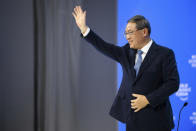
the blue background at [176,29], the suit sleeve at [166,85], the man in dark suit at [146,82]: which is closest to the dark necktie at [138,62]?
the man in dark suit at [146,82]

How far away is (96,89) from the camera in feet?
9.61

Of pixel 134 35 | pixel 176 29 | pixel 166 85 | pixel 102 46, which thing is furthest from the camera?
pixel 176 29

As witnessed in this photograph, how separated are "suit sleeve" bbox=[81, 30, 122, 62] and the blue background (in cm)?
75

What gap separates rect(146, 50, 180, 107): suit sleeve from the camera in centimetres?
183

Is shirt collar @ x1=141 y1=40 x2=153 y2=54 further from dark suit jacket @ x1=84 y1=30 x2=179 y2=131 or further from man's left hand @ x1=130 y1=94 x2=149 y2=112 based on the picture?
man's left hand @ x1=130 y1=94 x2=149 y2=112

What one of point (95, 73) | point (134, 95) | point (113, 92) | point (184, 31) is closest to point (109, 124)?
point (113, 92)

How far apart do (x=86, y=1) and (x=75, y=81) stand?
3.07 feet

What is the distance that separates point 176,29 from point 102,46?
1293 mm

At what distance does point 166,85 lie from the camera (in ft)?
6.02

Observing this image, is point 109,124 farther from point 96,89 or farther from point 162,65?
point 162,65

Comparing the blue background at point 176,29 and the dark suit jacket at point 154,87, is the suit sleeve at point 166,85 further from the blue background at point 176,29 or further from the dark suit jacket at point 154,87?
the blue background at point 176,29

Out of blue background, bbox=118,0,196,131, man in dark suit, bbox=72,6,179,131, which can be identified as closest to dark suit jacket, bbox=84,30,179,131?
man in dark suit, bbox=72,6,179,131

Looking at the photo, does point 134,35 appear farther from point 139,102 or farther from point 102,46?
point 139,102

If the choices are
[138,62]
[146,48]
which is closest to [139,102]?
[138,62]
